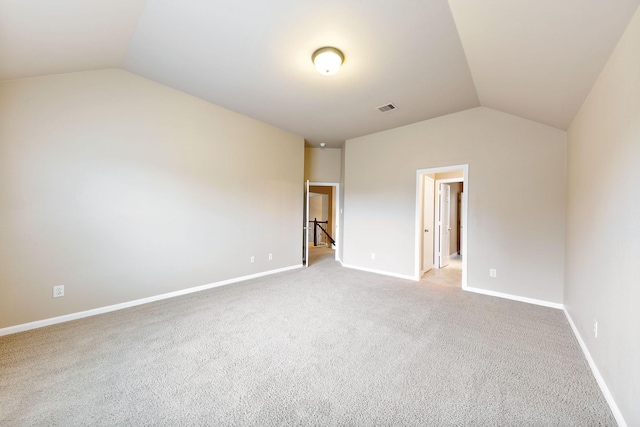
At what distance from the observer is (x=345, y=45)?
7.61ft

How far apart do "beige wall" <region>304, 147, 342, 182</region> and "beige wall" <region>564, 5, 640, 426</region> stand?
4.41 metres

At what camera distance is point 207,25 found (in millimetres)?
2137

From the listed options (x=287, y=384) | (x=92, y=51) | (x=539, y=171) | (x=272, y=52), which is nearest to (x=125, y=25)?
(x=92, y=51)

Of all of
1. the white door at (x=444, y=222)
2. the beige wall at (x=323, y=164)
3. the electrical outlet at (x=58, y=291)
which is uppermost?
the beige wall at (x=323, y=164)

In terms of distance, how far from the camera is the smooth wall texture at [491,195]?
10.5 feet

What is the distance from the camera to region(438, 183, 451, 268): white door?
5612 mm

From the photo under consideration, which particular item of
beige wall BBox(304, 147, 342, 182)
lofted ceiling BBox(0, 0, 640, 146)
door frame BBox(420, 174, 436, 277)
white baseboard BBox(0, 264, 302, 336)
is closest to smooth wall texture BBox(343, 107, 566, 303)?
door frame BBox(420, 174, 436, 277)

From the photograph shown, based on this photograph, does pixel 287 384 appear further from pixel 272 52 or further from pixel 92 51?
pixel 92 51

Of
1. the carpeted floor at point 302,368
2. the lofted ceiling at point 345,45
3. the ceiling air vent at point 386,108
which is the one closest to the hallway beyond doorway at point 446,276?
the carpeted floor at point 302,368

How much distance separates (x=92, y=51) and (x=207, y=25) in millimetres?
1323

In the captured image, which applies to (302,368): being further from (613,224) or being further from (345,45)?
(345,45)

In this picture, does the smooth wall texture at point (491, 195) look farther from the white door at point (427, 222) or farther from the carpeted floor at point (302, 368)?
the carpeted floor at point (302, 368)

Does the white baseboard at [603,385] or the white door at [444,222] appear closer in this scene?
the white baseboard at [603,385]

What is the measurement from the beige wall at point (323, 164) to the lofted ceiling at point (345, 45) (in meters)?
2.76
